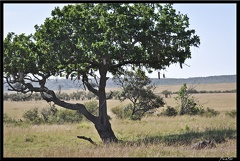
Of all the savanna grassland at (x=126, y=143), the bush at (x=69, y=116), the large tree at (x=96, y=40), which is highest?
the large tree at (x=96, y=40)

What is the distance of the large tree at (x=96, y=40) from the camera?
16.1 m

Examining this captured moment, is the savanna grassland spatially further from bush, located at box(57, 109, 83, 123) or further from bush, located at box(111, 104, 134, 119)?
bush, located at box(111, 104, 134, 119)

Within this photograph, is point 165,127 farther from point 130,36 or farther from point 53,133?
point 130,36

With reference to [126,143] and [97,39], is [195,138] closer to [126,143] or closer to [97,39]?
[126,143]

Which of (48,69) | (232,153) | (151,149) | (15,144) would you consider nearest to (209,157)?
(232,153)

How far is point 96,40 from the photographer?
15.9 m

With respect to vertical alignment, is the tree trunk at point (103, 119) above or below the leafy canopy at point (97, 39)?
below

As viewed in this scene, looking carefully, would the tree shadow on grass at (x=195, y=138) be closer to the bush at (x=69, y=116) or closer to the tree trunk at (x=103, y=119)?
the tree trunk at (x=103, y=119)

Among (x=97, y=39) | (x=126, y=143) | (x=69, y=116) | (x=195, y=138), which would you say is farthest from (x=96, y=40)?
(x=69, y=116)

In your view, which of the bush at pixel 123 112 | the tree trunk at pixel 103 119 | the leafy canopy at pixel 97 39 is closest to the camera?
the leafy canopy at pixel 97 39

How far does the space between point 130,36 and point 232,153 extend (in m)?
6.80

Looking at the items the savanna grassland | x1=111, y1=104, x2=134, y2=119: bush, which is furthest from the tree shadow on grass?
x1=111, y1=104, x2=134, y2=119: bush

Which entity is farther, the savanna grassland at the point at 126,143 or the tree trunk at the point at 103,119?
the tree trunk at the point at 103,119

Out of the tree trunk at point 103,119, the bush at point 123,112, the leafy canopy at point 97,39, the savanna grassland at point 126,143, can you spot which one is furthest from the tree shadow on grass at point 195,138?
the bush at point 123,112
